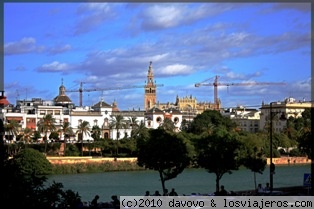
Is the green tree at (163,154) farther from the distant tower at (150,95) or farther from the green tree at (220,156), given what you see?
the distant tower at (150,95)

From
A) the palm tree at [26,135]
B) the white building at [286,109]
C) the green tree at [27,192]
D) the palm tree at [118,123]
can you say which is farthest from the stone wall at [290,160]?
the green tree at [27,192]

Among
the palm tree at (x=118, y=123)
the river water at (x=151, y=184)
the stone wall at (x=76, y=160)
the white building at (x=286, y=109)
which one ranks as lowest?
the river water at (x=151, y=184)

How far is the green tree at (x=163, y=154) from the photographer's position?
21391 millimetres

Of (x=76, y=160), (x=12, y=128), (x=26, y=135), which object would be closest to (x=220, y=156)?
(x=76, y=160)

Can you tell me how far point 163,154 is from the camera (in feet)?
69.8

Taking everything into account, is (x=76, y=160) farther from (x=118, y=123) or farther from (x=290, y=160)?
(x=290, y=160)

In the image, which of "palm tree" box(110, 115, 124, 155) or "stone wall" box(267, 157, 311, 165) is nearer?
"stone wall" box(267, 157, 311, 165)

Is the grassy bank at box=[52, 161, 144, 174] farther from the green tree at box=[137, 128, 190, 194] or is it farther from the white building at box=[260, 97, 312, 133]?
the white building at box=[260, 97, 312, 133]

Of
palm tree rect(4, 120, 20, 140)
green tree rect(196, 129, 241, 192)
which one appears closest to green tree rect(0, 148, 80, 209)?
green tree rect(196, 129, 241, 192)

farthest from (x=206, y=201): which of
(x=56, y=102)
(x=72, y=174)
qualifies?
(x=56, y=102)

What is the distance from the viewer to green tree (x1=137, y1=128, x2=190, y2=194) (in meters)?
21.4

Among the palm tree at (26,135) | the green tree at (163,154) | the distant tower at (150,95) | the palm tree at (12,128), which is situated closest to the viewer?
the green tree at (163,154)

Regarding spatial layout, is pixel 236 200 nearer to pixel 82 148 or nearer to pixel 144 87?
pixel 82 148

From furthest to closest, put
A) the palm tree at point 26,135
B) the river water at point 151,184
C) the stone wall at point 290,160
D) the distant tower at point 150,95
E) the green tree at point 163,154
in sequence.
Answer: the distant tower at point 150,95 → the stone wall at point 290,160 → the palm tree at point 26,135 → the river water at point 151,184 → the green tree at point 163,154
